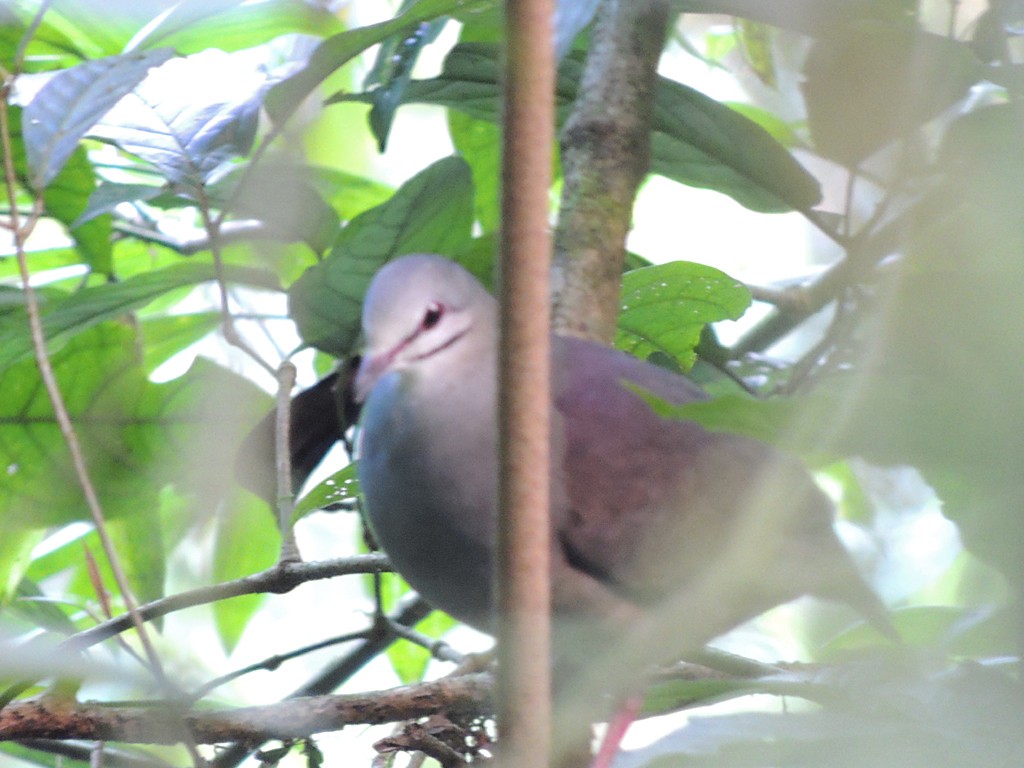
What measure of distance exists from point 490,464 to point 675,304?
0.28 m

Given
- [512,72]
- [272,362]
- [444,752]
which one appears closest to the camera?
[512,72]

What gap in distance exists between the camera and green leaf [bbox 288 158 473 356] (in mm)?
944

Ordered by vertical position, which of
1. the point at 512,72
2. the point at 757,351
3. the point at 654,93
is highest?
the point at 654,93

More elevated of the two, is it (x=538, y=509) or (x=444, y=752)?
(x=538, y=509)

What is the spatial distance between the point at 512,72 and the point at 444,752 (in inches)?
20.7

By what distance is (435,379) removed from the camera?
0.77 m

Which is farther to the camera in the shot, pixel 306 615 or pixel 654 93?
pixel 306 615

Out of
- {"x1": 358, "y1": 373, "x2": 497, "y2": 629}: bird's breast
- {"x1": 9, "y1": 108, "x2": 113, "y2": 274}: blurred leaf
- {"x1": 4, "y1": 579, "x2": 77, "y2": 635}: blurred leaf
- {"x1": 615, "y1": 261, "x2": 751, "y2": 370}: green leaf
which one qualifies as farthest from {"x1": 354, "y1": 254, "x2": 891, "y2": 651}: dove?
{"x1": 9, "y1": 108, "x2": 113, "y2": 274}: blurred leaf

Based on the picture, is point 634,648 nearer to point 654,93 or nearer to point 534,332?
point 534,332

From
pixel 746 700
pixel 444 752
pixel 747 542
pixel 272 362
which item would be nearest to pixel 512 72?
pixel 747 542

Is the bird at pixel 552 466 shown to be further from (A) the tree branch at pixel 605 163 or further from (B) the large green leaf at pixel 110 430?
(B) the large green leaf at pixel 110 430

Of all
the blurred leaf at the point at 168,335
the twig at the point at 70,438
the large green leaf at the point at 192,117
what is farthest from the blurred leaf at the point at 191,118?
the blurred leaf at the point at 168,335

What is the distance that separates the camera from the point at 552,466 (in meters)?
0.74

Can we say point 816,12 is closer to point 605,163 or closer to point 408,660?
point 605,163
